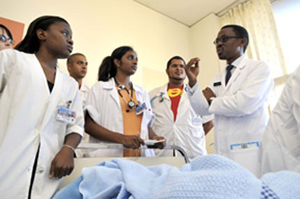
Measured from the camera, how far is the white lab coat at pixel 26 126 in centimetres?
82

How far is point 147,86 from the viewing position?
10.7ft

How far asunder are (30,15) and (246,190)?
2781 mm

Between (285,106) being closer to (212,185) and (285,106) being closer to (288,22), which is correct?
(212,185)

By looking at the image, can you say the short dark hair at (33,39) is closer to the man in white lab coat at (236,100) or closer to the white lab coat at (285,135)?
the man in white lab coat at (236,100)

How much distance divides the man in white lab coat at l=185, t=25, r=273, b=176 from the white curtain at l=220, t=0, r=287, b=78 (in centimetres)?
146

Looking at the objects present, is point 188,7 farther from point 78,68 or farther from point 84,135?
point 84,135

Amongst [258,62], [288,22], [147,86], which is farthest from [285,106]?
[288,22]

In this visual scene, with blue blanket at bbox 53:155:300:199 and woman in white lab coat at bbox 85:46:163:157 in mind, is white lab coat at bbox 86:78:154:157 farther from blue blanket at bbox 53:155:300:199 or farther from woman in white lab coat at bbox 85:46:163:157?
blue blanket at bbox 53:155:300:199

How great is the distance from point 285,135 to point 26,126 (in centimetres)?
101

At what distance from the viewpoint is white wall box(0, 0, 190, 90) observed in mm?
2604

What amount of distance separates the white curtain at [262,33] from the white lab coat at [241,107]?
157cm

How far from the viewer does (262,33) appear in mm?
3215

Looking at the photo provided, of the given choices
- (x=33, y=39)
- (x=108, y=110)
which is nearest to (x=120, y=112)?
(x=108, y=110)

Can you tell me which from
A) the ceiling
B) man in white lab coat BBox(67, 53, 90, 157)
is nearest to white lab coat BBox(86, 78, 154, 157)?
man in white lab coat BBox(67, 53, 90, 157)
